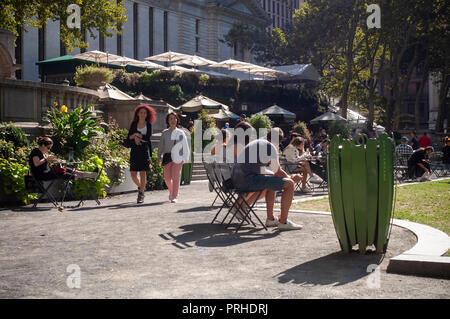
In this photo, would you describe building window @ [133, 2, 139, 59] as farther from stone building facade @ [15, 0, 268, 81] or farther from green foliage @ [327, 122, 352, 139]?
green foliage @ [327, 122, 352, 139]

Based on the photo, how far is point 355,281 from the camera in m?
4.95

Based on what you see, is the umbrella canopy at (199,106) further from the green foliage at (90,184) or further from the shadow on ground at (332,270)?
the shadow on ground at (332,270)

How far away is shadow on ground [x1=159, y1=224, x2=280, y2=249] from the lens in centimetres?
690

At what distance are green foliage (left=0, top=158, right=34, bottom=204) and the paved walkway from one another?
6.04 ft

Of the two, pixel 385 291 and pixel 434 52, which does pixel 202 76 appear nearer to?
pixel 434 52

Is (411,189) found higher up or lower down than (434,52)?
lower down

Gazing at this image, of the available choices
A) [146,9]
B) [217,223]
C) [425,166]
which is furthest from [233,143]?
[146,9]

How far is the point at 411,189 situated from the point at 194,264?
32.5 feet

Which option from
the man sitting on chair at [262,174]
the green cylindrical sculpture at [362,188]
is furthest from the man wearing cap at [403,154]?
the green cylindrical sculpture at [362,188]

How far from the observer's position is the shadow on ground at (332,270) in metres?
4.98

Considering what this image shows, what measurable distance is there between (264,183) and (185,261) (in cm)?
225

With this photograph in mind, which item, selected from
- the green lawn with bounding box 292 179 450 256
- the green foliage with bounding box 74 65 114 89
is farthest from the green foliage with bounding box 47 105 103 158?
the green foliage with bounding box 74 65 114 89

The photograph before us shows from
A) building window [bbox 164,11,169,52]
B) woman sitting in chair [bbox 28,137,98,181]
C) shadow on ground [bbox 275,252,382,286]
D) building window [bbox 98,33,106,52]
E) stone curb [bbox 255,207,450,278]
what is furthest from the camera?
building window [bbox 164,11,169,52]

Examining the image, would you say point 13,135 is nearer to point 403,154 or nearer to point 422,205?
point 422,205
